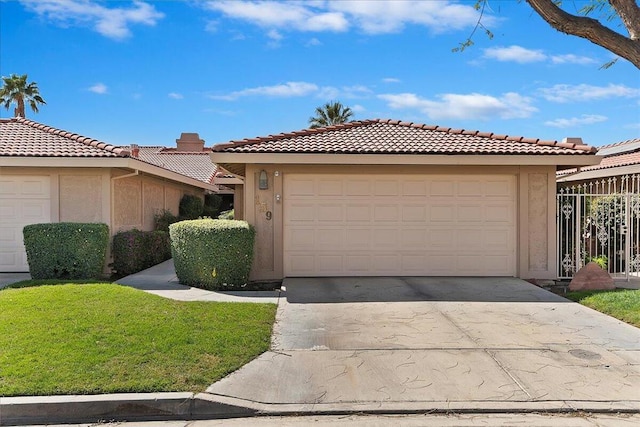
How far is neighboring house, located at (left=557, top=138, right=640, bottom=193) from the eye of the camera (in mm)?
14336

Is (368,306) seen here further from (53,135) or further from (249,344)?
(53,135)

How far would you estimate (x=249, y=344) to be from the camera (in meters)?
5.89

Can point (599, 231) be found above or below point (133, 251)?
above

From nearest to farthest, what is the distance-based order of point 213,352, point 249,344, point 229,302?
point 213,352 < point 249,344 < point 229,302

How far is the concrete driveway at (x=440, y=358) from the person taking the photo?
4543 mm

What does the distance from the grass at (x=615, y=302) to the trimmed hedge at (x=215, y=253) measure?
6.56 m

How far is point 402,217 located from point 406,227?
0.83 ft

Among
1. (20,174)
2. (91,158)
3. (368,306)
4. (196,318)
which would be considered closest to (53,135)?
(20,174)

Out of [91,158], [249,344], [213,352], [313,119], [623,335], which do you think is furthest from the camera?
[313,119]

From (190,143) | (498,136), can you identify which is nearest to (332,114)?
(190,143)

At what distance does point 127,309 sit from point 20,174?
6813mm

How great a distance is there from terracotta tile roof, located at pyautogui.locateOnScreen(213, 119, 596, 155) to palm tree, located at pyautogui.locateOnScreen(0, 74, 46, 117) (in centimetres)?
3235

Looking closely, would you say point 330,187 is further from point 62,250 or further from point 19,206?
point 19,206

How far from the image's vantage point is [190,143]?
3303cm
